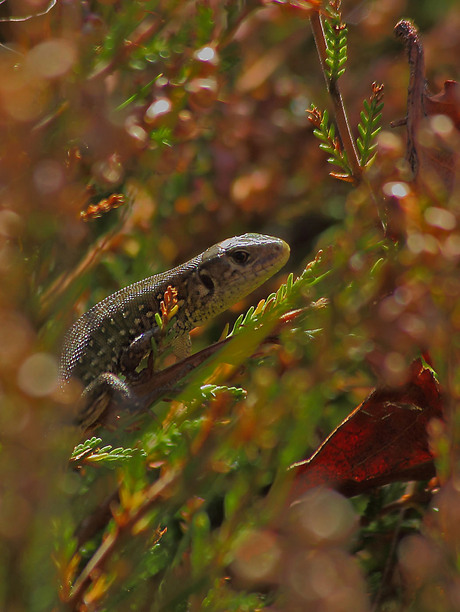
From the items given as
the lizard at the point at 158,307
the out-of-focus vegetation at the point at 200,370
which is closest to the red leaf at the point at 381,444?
the out-of-focus vegetation at the point at 200,370

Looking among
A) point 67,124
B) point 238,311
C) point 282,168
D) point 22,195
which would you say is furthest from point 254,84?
point 22,195

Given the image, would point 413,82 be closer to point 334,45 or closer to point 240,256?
point 334,45

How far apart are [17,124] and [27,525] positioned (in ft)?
0.89

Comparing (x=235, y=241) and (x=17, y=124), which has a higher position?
(x=17, y=124)

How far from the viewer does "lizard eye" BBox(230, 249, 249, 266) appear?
6.24ft

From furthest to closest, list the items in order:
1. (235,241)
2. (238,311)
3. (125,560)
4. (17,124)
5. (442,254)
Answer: (238,311) → (235,241) → (125,560) → (442,254) → (17,124)

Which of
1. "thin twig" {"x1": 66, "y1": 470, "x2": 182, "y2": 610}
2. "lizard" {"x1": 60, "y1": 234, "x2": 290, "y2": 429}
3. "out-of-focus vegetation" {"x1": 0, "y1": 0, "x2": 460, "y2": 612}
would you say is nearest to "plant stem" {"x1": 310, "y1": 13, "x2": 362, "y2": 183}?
"out-of-focus vegetation" {"x1": 0, "y1": 0, "x2": 460, "y2": 612}

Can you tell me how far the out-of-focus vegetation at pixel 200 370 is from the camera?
48 cm

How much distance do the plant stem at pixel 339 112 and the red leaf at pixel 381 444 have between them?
309mm

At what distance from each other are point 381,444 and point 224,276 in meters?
0.96

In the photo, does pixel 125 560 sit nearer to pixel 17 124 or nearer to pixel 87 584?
pixel 87 584

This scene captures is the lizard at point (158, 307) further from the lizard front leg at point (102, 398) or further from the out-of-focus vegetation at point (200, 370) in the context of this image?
the out-of-focus vegetation at point (200, 370)

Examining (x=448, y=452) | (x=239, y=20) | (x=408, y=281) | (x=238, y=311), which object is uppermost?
(x=239, y=20)

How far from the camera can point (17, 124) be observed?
480mm
